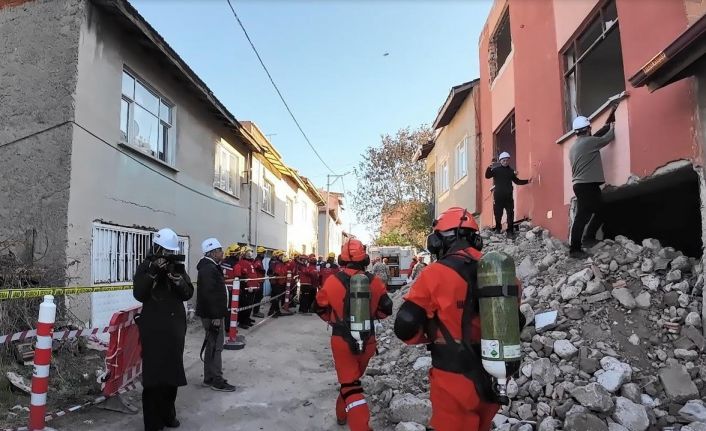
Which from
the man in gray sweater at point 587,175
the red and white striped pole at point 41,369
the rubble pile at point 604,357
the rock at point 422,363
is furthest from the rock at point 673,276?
Result: the red and white striped pole at point 41,369

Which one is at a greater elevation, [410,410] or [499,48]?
[499,48]

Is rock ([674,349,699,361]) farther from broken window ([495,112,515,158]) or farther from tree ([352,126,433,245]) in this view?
tree ([352,126,433,245])

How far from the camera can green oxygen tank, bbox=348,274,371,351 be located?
4.27 m

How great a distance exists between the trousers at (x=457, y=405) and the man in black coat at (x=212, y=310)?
3.59m

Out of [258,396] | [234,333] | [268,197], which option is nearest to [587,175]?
[258,396]

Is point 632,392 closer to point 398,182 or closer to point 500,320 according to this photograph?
point 500,320

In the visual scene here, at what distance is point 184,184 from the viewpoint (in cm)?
1104

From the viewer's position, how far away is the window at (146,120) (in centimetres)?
867

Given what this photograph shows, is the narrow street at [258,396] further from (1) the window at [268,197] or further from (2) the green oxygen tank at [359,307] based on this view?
(1) the window at [268,197]

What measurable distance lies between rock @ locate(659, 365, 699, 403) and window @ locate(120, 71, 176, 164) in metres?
8.02

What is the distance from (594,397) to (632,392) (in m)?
0.42

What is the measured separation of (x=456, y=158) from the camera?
16.1 metres

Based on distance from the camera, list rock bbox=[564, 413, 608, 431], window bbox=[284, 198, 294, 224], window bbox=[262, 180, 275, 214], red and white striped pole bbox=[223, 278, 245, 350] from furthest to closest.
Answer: window bbox=[284, 198, 294, 224], window bbox=[262, 180, 275, 214], red and white striped pole bbox=[223, 278, 245, 350], rock bbox=[564, 413, 608, 431]

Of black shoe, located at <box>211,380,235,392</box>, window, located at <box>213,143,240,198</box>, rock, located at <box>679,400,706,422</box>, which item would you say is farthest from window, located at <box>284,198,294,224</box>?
rock, located at <box>679,400,706,422</box>
